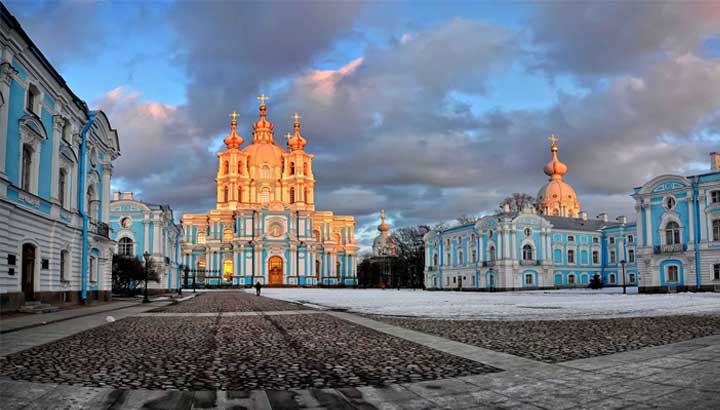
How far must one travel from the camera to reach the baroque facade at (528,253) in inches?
2581

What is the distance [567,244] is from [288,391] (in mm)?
71473

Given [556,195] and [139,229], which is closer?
[139,229]

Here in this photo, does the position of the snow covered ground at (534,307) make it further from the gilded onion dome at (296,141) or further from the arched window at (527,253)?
the gilded onion dome at (296,141)

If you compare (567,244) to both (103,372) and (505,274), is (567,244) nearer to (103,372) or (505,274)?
(505,274)

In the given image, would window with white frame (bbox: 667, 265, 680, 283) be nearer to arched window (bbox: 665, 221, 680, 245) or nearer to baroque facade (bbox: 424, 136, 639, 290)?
arched window (bbox: 665, 221, 680, 245)

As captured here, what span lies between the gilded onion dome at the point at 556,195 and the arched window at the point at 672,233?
43.9m

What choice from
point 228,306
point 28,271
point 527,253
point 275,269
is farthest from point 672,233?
point 275,269

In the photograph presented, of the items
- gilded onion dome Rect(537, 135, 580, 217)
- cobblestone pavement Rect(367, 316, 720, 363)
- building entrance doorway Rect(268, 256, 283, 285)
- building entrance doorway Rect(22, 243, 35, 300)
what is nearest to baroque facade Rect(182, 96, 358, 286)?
building entrance doorway Rect(268, 256, 283, 285)

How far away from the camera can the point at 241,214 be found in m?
93.2

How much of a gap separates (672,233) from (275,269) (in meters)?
57.6

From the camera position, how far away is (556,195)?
93375mm

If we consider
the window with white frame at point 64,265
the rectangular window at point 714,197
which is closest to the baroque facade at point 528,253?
the rectangular window at point 714,197

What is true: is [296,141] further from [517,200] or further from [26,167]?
[26,167]

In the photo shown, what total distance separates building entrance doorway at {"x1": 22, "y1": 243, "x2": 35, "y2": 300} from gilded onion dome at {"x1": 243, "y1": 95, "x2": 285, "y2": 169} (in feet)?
269
